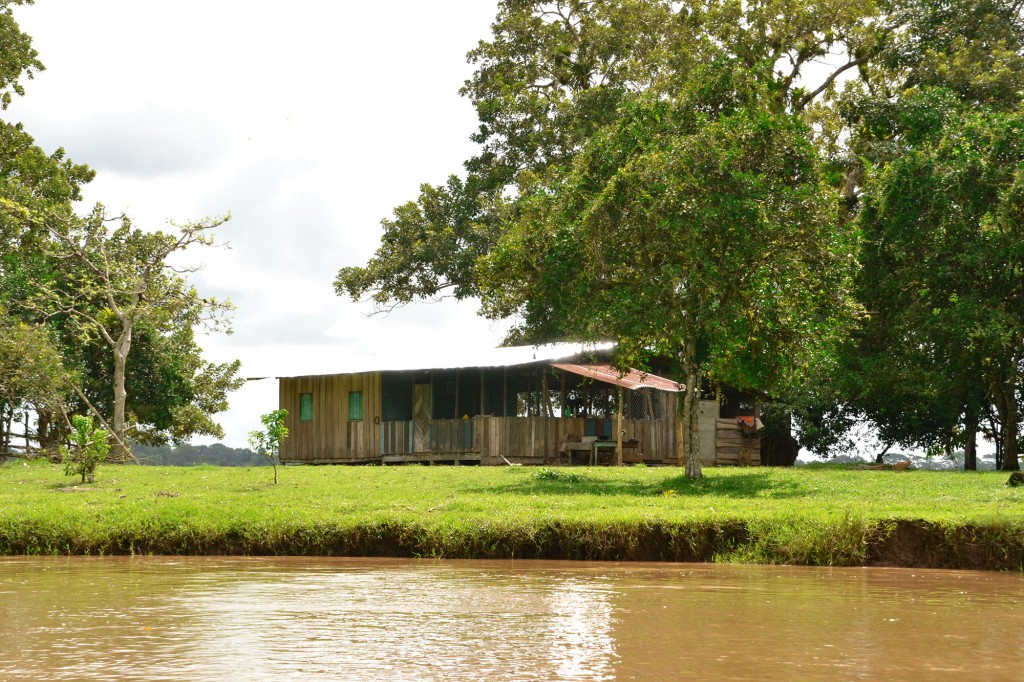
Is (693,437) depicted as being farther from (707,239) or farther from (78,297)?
(78,297)

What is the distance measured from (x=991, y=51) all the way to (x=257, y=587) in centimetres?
3130

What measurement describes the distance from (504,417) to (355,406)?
545 cm

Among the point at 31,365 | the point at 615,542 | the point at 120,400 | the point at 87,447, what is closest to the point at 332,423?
the point at 120,400

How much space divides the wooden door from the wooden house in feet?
0.09

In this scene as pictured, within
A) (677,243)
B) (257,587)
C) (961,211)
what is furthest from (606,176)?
(257,587)

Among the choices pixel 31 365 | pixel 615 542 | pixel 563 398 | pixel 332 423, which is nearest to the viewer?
pixel 615 542

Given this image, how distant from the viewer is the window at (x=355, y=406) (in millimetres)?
34062

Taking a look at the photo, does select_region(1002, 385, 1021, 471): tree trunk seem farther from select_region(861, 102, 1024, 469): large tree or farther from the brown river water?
the brown river water

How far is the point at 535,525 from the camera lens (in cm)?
1345

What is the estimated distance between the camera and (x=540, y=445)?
3138cm

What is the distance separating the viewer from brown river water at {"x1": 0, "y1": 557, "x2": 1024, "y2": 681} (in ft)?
20.8

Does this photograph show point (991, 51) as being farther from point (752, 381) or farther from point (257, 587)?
point (257, 587)

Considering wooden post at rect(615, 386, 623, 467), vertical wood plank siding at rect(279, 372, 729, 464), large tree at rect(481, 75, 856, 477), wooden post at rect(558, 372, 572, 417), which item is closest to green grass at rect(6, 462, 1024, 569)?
large tree at rect(481, 75, 856, 477)

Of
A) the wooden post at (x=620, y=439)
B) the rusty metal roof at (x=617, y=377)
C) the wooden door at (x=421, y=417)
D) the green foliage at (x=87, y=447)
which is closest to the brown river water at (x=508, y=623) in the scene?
the green foliage at (x=87, y=447)
